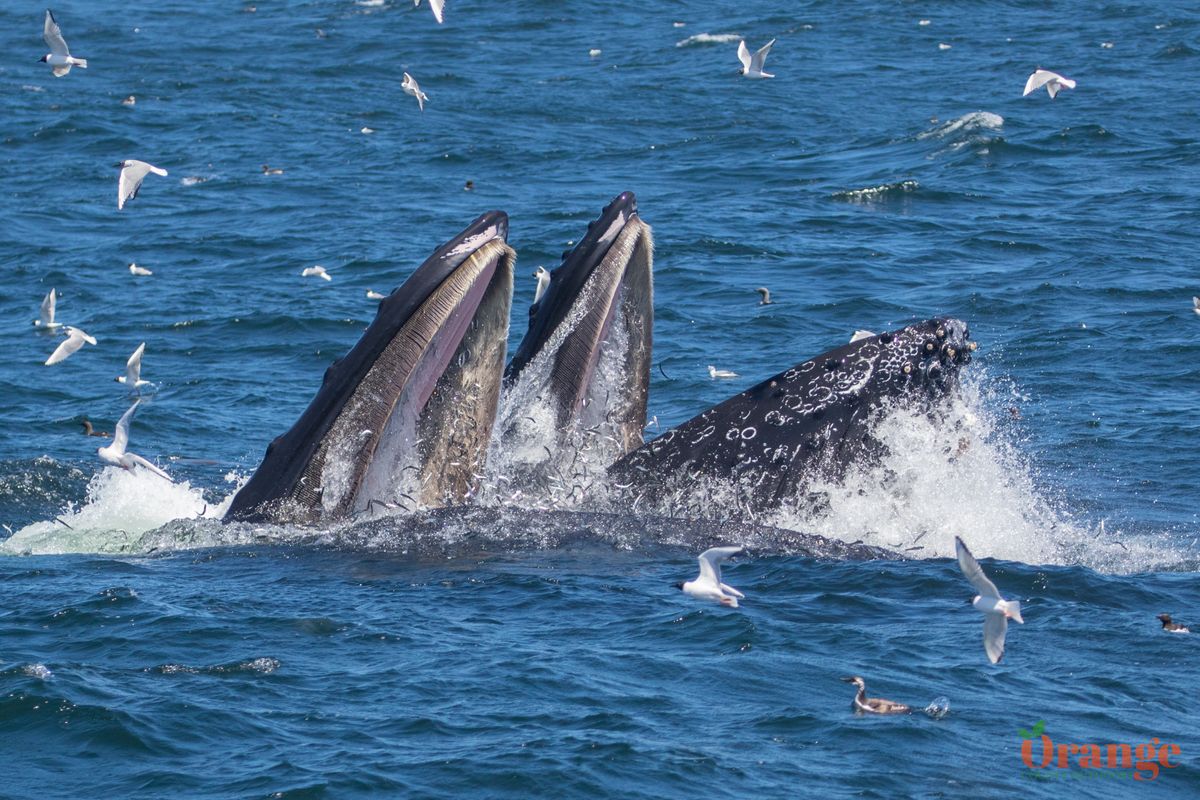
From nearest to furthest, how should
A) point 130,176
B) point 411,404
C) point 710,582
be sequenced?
point 710,582 < point 411,404 < point 130,176

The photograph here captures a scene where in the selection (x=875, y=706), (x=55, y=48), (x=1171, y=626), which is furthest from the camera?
(x=55, y=48)

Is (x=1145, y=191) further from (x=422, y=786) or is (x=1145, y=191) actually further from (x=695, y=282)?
(x=422, y=786)

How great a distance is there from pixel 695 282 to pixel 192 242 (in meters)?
9.87

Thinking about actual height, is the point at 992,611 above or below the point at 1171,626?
above

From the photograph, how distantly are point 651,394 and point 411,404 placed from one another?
1014cm

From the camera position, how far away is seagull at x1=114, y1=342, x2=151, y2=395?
22.4m

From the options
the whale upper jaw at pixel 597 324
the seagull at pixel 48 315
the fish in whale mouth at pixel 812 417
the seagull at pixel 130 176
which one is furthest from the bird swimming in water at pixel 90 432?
the fish in whale mouth at pixel 812 417

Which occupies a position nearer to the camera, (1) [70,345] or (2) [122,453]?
(2) [122,453]

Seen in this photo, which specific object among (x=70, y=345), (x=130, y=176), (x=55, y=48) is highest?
(x=55, y=48)

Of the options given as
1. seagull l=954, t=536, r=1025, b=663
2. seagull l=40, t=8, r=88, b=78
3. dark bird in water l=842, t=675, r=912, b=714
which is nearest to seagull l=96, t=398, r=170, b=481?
dark bird in water l=842, t=675, r=912, b=714

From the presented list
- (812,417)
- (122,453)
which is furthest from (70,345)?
(812,417)

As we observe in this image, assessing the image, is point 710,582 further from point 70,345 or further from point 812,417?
point 70,345

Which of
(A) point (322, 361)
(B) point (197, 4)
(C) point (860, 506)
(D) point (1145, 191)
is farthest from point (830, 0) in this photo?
(C) point (860, 506)

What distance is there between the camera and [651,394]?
2180cm
